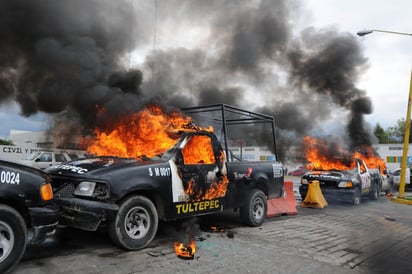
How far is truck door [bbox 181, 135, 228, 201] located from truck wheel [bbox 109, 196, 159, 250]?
0.77 metres

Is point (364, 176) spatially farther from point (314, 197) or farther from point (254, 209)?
point (254, 209)

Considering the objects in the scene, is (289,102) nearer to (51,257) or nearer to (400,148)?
(51,257)

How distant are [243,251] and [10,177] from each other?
10.5 feet

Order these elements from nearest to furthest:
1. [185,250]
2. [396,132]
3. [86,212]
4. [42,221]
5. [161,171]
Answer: [42,221] → [86,212] → [185,250] → [161,171] → [396,132]

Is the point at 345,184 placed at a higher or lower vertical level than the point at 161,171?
lower

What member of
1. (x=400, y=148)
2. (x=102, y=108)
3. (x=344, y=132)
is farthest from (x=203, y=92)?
(x=400, y=148)

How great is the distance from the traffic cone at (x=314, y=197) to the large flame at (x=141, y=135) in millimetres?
5383

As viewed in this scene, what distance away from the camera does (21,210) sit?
3.76 metres

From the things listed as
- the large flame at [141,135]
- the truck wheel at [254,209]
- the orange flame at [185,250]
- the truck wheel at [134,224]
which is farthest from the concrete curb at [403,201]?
the truck wheel at [134,224]

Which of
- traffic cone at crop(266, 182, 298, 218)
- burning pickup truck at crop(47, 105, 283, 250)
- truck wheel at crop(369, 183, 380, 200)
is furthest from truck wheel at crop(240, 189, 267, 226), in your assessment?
truck wheel at crop(369, 183, 380, 200)

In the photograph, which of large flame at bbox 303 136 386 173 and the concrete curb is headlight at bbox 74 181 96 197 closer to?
large flame at bbox 303 136 386 173

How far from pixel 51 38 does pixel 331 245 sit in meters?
7.19

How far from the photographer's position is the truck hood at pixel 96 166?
469 centimetres

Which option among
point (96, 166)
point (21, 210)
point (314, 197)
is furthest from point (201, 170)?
point (314, 197)
